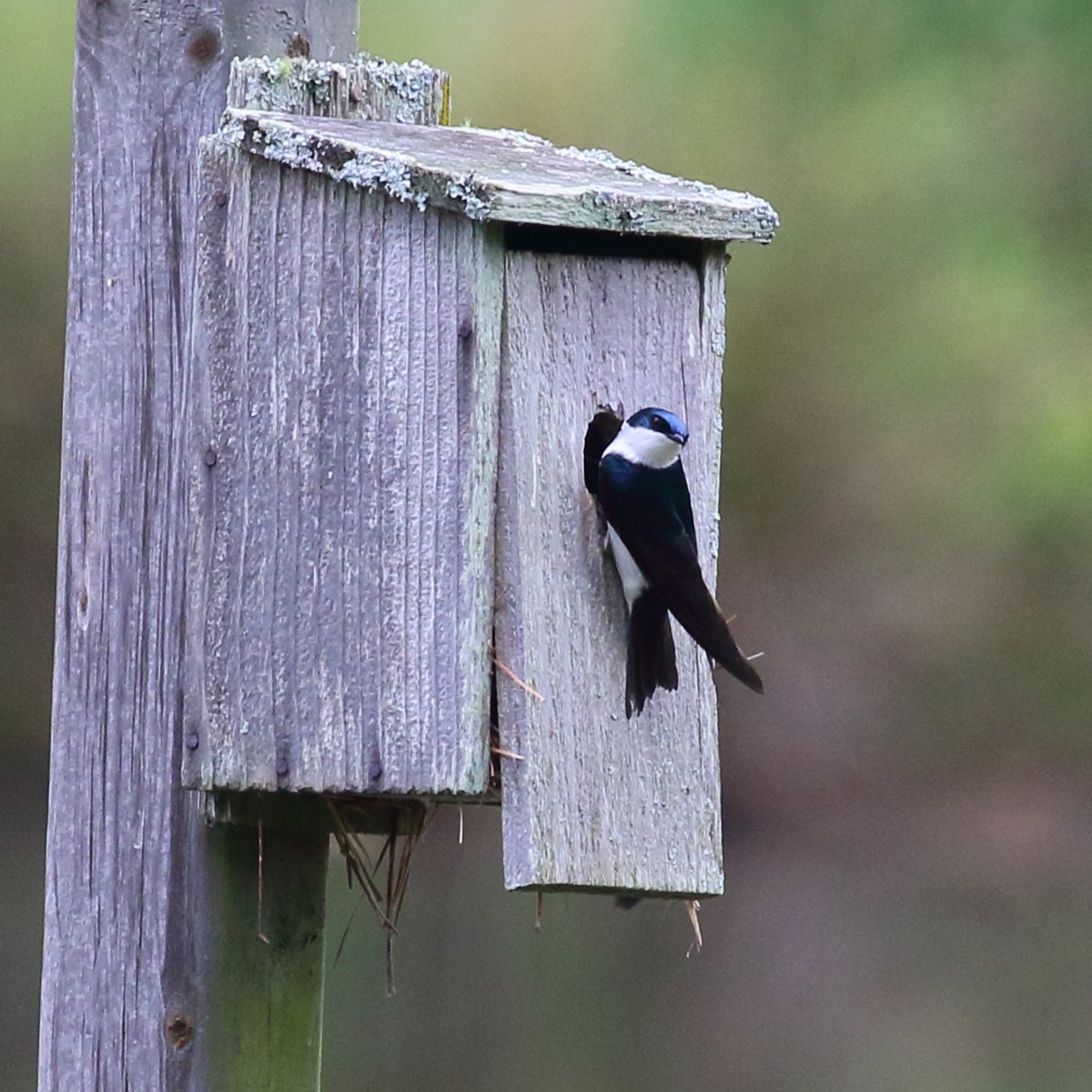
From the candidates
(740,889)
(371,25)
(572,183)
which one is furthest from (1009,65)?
(572,183)

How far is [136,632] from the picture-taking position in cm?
219

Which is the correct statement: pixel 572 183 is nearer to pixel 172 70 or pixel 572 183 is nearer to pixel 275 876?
pixel 172 70

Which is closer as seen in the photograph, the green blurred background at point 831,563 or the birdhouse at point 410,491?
the birdhouse at point 410,491

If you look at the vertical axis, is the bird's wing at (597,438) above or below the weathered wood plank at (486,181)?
below

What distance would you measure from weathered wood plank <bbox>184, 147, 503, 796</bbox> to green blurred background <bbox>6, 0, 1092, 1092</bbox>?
520cm

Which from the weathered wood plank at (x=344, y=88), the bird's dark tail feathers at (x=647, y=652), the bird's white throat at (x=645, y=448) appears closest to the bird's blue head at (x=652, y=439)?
the bird's white throat at (x=645, y=448)

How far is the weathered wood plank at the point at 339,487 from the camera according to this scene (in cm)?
212

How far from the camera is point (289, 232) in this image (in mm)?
2193

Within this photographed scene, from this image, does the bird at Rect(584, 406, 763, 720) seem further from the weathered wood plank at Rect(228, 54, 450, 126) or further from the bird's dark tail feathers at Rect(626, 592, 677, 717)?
the weathered wood plank at Rect(228, 54, 450, 126)

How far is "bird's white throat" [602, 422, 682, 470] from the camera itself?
218 cm

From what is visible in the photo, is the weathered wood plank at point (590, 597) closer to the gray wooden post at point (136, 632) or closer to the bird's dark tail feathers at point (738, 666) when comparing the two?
the bird's dark tail feathers at point (738, 666)

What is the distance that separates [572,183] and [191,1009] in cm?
88

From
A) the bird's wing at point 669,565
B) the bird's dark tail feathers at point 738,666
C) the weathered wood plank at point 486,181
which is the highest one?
the weathered wood plank at point 486,181

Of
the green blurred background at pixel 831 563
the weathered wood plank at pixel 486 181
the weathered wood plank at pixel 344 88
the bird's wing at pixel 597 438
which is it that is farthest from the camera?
the green blurred background at pixel 831 563
